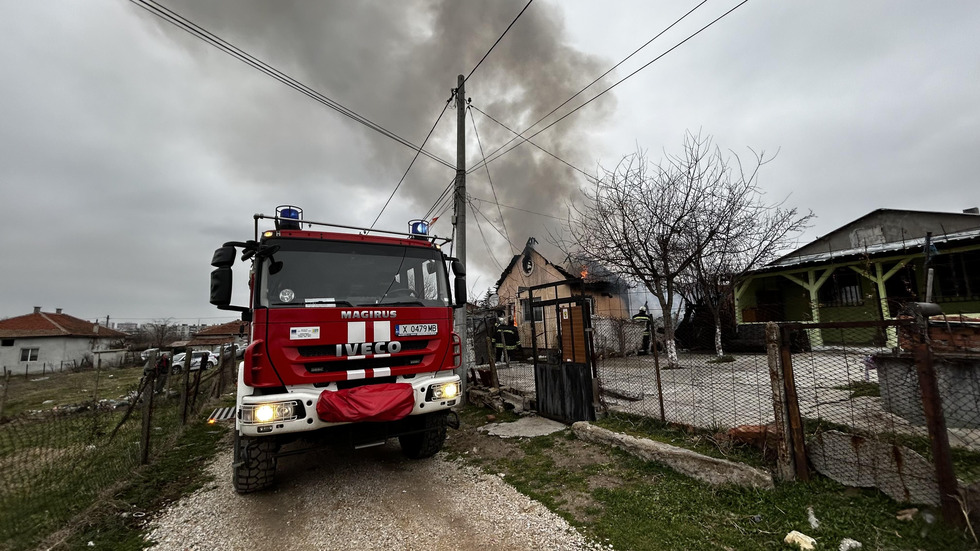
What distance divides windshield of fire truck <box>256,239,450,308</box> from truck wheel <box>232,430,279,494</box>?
55.9 inches

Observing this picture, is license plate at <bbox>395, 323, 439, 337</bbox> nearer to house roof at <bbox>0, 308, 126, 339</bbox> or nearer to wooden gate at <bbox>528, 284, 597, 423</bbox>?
wooden gate at <bbox>528, 284, 597, 423</bbox>

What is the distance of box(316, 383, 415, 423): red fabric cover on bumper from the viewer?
12.2ft

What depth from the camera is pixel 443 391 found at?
442 cm

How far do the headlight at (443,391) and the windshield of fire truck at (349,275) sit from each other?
97 centimetres

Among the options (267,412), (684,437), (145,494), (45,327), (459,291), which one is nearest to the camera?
(267,412)

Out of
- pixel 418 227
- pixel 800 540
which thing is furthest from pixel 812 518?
pixel 418 227

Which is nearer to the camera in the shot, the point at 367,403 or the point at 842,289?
the point at 367,403

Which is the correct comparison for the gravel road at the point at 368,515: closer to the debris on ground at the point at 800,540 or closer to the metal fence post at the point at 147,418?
the metal fence post at the point at 147,418

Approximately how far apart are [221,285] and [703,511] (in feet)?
16.5

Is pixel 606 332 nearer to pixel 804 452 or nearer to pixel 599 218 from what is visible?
pixel 599 218

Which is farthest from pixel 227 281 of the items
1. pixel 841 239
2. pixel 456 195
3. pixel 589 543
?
pixel 841 239

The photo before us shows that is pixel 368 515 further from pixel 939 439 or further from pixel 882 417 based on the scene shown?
pixel 882 417

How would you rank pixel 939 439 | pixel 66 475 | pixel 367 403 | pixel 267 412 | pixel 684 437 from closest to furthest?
pixel 939 439 → pixel 267 412 → pixel 367 403 → pixel 684 437 → pixel 66 475

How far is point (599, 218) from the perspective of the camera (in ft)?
35.3
